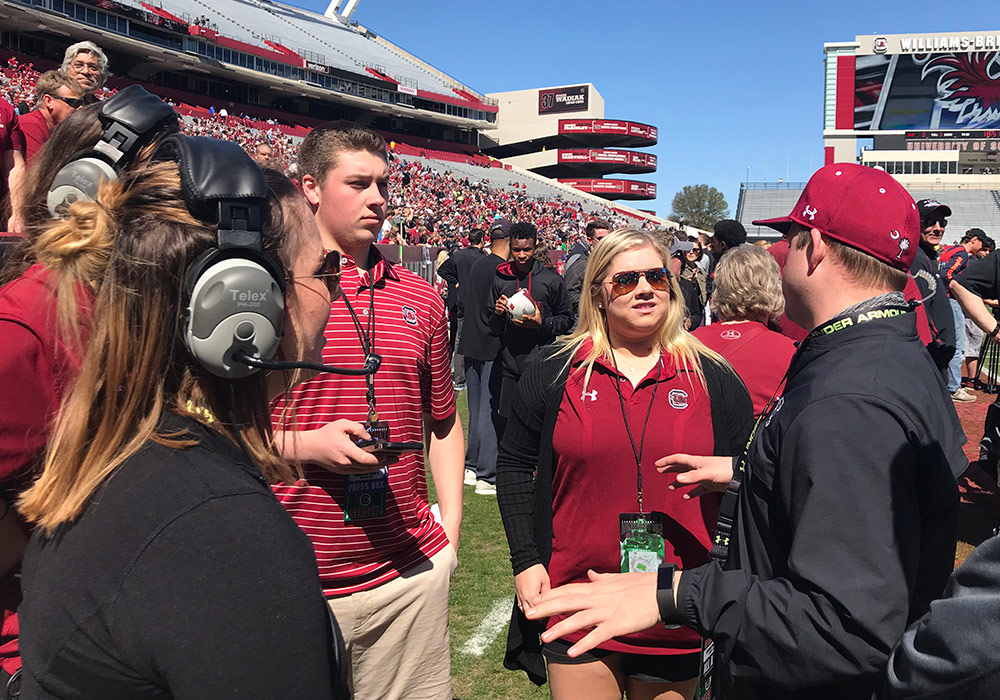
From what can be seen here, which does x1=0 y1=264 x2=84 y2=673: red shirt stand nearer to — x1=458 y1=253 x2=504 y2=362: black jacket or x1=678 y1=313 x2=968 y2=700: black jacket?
x1=678 y1=313 x2=968 y2=700: black jacket

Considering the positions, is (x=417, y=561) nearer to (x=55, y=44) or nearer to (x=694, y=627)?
(x=694, y=627)

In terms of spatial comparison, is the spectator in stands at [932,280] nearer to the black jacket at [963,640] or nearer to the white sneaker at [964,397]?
the black jacket at [963,640]

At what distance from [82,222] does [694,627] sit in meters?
1.36

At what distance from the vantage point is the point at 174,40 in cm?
4281

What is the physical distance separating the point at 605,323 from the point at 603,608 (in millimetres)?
1663

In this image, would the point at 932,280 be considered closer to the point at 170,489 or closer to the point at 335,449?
the point at 335,449

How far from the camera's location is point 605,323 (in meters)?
3.10

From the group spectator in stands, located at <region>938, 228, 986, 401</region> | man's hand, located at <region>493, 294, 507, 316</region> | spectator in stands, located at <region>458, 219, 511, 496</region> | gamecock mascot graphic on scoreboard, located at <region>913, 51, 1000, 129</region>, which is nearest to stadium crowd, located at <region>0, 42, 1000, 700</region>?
man's hand, located at <region>493, 294, 507, 316</region>

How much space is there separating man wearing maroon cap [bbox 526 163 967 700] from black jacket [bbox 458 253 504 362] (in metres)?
5.27

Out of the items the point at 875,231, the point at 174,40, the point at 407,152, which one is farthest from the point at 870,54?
the point at 875,231

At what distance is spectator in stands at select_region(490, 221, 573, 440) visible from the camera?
6.58 metres

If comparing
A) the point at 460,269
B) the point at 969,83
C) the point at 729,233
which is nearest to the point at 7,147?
the point at 460,269

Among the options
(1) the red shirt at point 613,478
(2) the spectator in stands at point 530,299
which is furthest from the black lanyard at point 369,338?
(2) the spectator in stands at point 530,299

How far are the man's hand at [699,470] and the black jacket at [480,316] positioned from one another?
15.3ft
